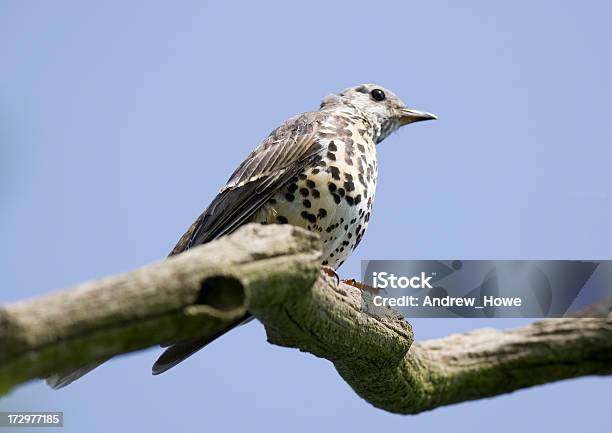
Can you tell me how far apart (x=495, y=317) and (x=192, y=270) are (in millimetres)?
4383

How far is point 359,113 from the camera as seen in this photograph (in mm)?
8547

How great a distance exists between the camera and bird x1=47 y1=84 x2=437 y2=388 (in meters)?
7.04

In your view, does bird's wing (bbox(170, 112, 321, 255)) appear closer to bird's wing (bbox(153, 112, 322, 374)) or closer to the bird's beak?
bird's wing (bbox(153, 112, 322, 374))

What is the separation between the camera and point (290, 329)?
17.0 ft

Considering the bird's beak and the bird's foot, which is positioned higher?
the bird's beak

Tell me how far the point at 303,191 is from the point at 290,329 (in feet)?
6.90

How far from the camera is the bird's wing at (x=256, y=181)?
7242 mm

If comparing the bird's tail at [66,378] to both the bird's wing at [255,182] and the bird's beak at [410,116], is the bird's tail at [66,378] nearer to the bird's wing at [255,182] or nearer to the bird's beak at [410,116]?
the bird's wing at [255,182]

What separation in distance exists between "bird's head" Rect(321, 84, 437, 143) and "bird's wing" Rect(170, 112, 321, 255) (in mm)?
977

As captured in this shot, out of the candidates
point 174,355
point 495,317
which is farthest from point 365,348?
point 495,317

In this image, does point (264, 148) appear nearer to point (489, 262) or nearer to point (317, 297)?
point (489, 262)

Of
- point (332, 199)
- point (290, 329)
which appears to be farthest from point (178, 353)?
point (290, 329)

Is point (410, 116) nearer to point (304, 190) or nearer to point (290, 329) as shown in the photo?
point (304, 190)

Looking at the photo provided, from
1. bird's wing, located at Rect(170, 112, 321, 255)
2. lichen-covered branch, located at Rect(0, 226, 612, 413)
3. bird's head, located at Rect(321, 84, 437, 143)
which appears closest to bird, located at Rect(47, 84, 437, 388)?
bird's wing, located at Rect(170, 112, 321, 255)
